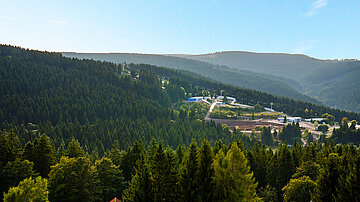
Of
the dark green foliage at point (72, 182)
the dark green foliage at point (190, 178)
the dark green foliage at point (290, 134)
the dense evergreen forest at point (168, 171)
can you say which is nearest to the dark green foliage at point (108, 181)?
the dense evergreen forest at point (168, 171)

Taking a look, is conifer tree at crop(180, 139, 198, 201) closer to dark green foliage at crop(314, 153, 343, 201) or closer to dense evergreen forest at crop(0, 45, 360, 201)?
dense evergreen forest at crop(0, 45, 360, 201)

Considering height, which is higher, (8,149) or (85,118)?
(8,149)

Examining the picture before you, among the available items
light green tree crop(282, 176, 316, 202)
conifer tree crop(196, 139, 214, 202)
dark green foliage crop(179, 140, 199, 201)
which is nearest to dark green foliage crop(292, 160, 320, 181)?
light green tree crop(282, 176, 316, 202)

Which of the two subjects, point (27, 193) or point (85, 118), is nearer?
point (27, 193)

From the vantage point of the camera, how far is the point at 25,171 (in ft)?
156

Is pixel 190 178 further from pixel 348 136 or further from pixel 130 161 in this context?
pixel 348 136

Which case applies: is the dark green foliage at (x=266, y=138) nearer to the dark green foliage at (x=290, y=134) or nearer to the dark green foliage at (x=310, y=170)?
the dark green foliage at (x=290, y=134)

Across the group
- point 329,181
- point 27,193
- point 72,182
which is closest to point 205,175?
point 329,181

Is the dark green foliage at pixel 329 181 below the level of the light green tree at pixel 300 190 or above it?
above

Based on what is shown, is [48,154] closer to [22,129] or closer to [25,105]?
[22,129]

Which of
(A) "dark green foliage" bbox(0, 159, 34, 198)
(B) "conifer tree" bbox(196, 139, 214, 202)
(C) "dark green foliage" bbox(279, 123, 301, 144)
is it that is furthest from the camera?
(C) "dark green foliage" bbox(279, 123, 301, 144)

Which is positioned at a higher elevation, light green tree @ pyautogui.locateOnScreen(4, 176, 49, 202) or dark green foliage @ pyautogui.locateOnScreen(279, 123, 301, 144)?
light green tree @ pyautogui.locateOnScreen(4, 176, 49, 202)

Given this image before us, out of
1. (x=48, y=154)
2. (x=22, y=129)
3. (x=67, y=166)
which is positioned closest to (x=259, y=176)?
(x=67, y=166)

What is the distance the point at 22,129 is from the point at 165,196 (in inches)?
5154
